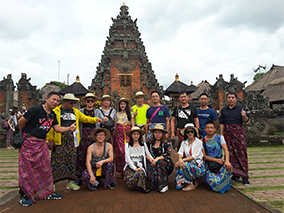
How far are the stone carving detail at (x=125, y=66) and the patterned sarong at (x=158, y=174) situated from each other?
686 inches

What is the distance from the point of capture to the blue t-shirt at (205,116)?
482cm

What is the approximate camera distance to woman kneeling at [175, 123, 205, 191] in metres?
4.00

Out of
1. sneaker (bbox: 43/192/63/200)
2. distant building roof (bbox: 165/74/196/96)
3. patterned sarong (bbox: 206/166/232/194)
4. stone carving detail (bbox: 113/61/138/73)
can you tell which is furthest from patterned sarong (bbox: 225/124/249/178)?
stone carving detail (bbox: 113/61/138/73)

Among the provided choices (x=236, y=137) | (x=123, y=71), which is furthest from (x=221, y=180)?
(x=123, y=71)

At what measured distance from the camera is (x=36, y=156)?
3494 mm

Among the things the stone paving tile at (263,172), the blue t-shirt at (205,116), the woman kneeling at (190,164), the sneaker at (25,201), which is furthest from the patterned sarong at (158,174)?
the stone paving tile at (263,172)

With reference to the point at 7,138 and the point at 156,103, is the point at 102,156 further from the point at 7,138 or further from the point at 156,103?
the point at 7,138

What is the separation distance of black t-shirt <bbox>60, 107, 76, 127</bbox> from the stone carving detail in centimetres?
1691

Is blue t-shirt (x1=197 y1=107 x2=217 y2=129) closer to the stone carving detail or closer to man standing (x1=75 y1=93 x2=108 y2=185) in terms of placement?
man standing (x1=75 y1=93 x2=108 y2=185)

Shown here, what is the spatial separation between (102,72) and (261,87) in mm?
23965

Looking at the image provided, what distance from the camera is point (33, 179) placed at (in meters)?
Answer: 3.48

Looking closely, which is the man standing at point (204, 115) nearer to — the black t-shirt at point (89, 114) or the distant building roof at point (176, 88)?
the black t-shirt at point (89, 114)

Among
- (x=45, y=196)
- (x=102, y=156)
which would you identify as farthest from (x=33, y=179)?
(x=102, y=156)

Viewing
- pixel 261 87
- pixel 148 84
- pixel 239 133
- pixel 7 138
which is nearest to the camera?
pixel 239 133
